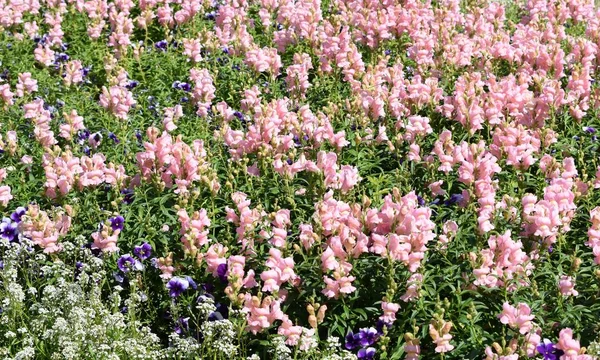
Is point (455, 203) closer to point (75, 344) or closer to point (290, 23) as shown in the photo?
point (75, 344)

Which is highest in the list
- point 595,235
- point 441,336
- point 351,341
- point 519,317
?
point 595,235

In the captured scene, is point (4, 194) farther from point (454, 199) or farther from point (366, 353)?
point (454, 199)

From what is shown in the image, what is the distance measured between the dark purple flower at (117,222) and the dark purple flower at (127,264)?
0.23m

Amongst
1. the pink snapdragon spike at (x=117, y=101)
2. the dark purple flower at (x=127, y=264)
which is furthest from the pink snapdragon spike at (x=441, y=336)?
the pink snapdragon spike at (x=117, y=101)

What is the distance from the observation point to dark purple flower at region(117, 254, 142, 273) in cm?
600

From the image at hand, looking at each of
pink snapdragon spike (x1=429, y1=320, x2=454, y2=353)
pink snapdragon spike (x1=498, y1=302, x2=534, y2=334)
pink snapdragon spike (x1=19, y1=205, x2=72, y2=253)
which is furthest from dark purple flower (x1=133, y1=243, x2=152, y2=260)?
pink snapdragon spike (x1=498, y1=302, x2=534, y2=334)

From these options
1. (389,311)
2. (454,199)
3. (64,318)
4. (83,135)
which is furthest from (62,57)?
(389,311)

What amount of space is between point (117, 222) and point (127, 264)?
0.36 metres

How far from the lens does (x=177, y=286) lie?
573 cm

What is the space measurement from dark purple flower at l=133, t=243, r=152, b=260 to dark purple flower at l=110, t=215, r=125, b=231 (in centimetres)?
21

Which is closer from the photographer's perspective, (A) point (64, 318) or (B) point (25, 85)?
(A) point (64, 318)

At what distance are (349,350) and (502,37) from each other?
4.64 metres

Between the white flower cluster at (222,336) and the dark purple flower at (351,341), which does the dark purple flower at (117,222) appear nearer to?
the white flower cluster at (222,336)

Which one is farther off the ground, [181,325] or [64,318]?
[181,325]
